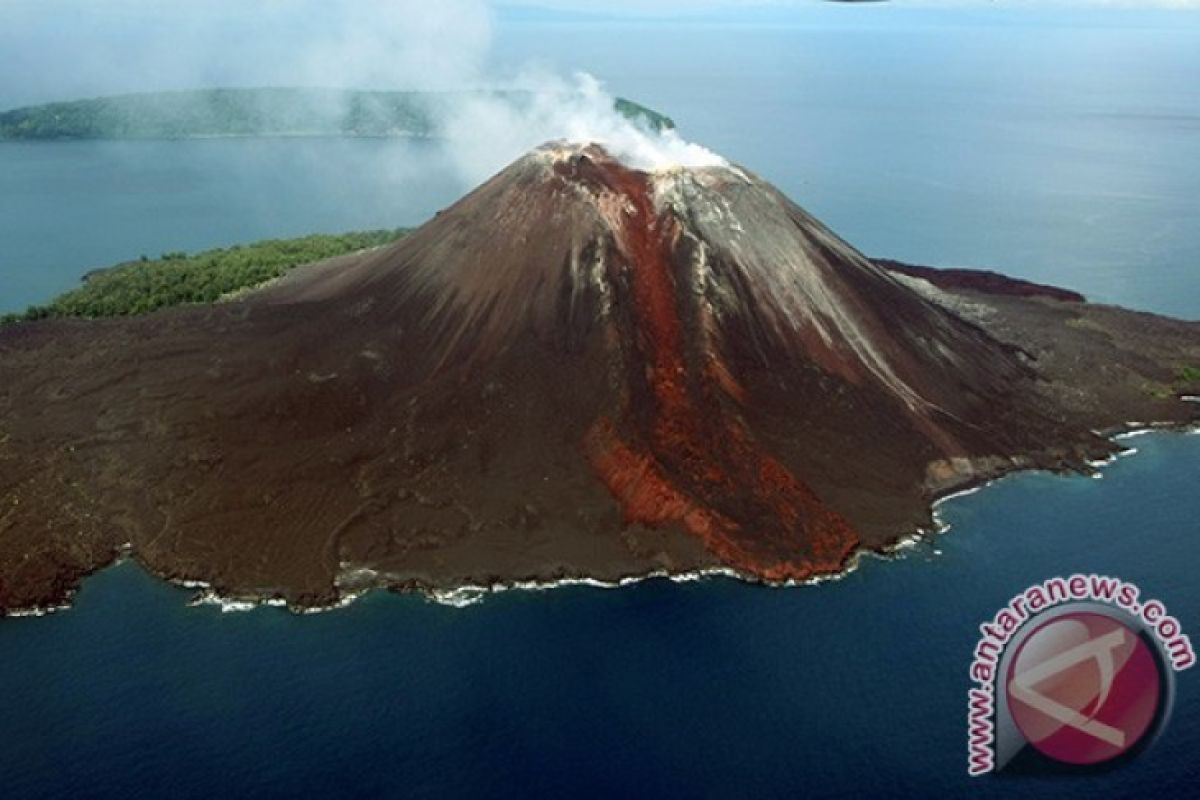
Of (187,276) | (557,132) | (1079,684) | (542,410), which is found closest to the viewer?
(1079,684)

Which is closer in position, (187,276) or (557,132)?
(557,132)

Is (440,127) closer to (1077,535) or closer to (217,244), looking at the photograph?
(217,244)

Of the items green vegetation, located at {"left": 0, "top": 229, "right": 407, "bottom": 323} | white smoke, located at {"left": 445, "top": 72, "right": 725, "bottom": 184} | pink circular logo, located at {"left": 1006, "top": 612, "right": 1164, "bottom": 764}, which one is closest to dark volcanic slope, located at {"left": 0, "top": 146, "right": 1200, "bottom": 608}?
white smoke, located at {"left": 445, "top": 72, "right": 725, "bottom": 184}

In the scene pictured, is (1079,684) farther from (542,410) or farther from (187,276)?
(187,276)

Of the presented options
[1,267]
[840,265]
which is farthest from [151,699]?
[1,267]

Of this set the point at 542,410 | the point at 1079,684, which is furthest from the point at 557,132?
the point at 1079,684

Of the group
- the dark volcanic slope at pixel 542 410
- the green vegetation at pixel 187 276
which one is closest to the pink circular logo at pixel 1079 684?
the dark volcanic slope at pixel 542 410
